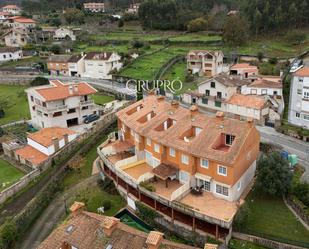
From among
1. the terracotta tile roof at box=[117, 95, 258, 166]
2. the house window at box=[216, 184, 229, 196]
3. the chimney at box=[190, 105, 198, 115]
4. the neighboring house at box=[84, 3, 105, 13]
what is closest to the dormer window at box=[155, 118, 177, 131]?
the terracotta tile roof at box=[117, 95, 258, 166]

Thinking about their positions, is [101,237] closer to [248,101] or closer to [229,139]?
[229,139]

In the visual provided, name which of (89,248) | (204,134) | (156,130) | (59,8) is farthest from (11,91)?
(59,8)

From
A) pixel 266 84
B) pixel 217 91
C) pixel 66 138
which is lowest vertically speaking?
pixel 66 138

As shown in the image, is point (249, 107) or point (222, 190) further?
point (249, 107)

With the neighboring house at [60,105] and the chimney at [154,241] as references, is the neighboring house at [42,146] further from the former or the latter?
the chimney at [154,241]

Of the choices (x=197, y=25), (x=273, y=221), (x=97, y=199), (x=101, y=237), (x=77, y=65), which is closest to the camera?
(x=101, y=237)

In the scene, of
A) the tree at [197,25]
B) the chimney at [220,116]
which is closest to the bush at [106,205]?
the chimney at [220,116]

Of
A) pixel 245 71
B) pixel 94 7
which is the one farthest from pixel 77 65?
pixel 94 7

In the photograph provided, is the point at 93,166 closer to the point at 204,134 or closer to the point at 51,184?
the point at 51,184
